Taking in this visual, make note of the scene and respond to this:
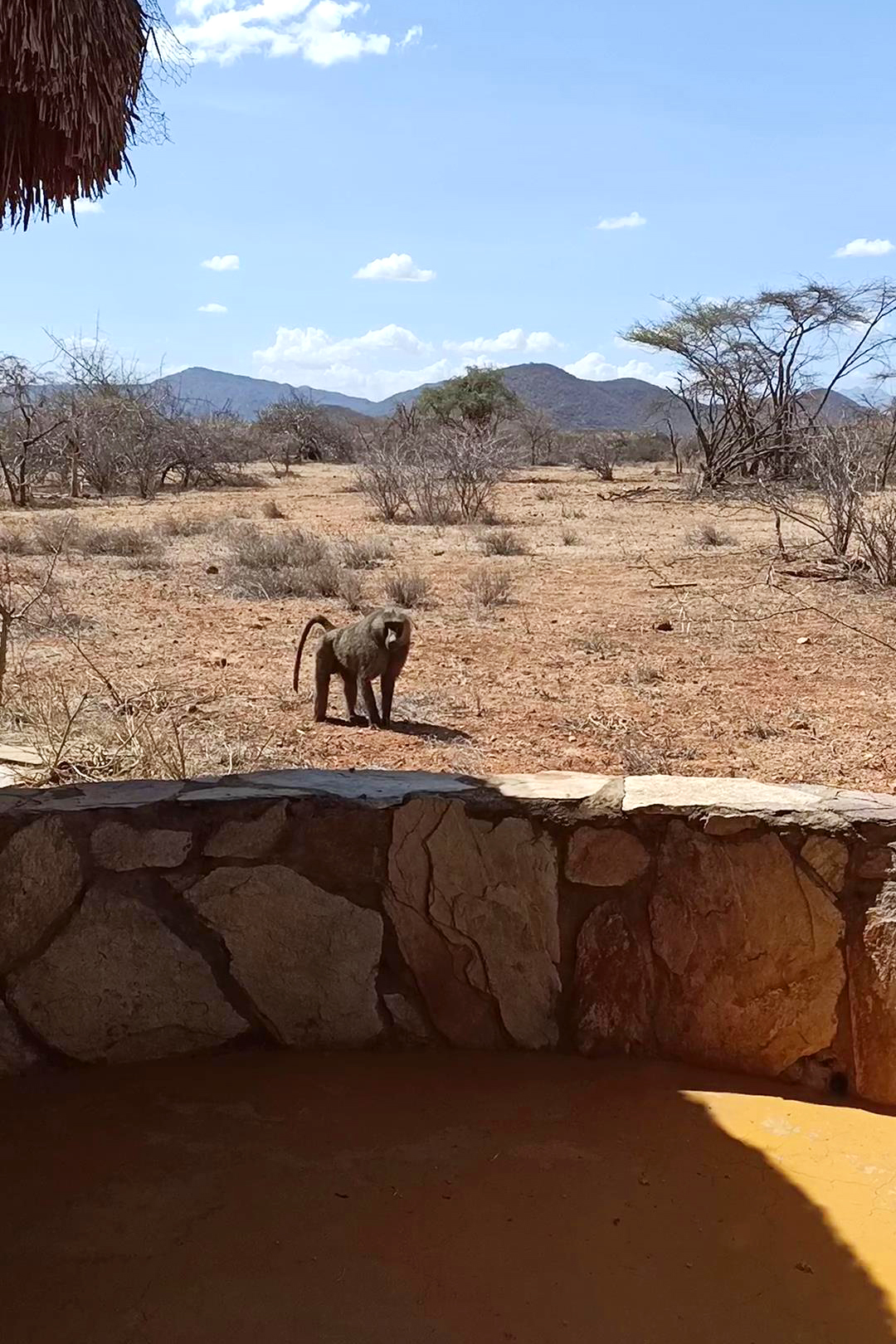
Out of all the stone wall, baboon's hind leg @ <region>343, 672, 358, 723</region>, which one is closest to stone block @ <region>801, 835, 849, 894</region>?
the stone wall

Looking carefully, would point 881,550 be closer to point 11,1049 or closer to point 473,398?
point 11,1049

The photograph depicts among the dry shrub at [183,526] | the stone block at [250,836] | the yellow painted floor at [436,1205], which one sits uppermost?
the dry shrub at [183,526]

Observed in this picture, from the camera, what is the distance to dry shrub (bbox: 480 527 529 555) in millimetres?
13445

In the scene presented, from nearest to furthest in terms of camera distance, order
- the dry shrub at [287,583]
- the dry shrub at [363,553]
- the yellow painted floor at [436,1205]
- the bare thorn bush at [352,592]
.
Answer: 1. the yellow painted floor at [436,1205]
2. the bare thorn bush at [352,592]
3. the dry shrub at [287,583]
4. the dry shrub at [363,553]

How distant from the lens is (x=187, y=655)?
8.17 meters

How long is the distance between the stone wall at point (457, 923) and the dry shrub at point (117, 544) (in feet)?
33.3

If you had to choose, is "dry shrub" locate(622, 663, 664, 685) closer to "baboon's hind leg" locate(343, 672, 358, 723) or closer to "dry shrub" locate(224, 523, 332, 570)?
"baboon's hind leg" locate(343, 672, 358, 723)

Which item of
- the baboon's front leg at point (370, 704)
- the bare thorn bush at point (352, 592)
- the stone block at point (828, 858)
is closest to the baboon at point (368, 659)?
the baboon's front leg at point (370, 704)

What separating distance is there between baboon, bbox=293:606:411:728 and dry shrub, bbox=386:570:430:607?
324 centimetres

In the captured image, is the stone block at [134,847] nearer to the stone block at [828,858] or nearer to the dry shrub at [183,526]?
the stone block at [828,858]

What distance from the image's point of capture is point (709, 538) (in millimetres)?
13984

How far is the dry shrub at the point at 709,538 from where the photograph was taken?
13945 millimetres

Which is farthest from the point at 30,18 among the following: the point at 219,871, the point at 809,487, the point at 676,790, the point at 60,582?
the point at 809,487

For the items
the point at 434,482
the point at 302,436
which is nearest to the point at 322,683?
the point at 434,482
